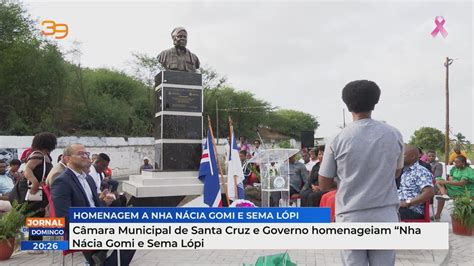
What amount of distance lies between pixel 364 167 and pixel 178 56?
671 cm

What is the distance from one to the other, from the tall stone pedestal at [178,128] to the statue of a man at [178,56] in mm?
243

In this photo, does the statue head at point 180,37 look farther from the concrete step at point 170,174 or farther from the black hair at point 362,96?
the black hair at point 362,96

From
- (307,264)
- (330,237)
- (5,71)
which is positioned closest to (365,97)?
(330,237)

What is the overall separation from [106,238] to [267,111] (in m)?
48.1

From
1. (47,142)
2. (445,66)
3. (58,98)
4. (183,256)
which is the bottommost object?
(183,256)

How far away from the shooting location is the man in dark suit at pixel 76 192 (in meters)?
3.19

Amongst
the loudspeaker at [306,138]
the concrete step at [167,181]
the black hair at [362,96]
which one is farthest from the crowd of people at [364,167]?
the loudspeaker at [306,138]

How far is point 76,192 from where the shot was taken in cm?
330

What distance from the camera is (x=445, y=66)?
20016mm

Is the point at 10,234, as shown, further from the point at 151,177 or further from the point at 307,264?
the point at 307,264

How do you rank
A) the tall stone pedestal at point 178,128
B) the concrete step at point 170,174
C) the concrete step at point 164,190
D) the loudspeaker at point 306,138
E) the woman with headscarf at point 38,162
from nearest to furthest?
1. the woman with headscarf at point 38,162
2. the concrete step at point 164,190
3. the concrete step at point 170,174
4. the tall stone pedestal at point 178,128
5. the loudspeaker at point 306,138

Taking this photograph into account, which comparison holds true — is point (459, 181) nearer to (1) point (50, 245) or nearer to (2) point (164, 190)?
(2) point (164, 190)

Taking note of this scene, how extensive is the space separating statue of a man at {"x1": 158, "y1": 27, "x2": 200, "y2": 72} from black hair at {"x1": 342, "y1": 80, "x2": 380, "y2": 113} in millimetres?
6354

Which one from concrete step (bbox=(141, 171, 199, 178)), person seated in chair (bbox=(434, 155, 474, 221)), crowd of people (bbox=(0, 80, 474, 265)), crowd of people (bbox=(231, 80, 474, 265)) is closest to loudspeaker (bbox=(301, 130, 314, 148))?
person seated in chair (bbox=(434, 155, 474, 221))
